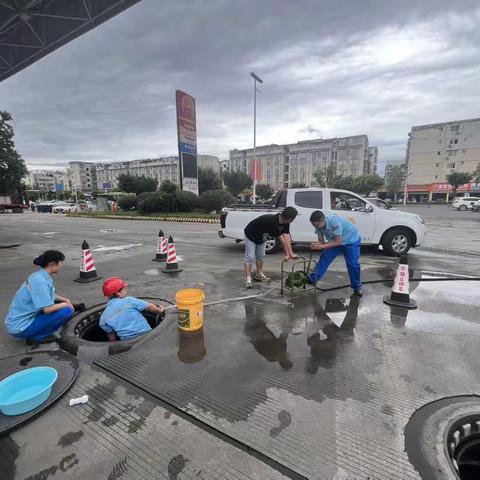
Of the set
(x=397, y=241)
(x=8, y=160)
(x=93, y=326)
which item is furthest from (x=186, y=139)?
(x=93, y=326)

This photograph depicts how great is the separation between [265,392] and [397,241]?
22.1 feet

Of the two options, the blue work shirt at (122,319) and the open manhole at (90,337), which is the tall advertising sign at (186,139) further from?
the blue work shirt at (122,319)

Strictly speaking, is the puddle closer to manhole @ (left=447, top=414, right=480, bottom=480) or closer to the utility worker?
the utility worker

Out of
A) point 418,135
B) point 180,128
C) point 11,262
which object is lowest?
point 11,262

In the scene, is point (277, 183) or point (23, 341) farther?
point (277, 183)

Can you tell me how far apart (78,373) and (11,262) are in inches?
280

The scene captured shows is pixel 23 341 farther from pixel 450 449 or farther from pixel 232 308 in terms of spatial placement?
pixel 450 449

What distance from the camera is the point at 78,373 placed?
276 cm

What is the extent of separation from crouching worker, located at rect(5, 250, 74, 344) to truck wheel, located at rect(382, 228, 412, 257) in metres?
7.50

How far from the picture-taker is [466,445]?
2102 mm

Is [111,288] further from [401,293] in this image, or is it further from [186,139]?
[186,139]

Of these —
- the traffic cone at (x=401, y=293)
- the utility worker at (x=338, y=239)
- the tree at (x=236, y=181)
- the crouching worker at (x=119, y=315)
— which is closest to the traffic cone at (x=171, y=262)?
the crouching worker at (x=119, y=315)

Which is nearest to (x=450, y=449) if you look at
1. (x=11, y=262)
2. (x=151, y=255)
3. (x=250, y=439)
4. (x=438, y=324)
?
(x=250, y=439)

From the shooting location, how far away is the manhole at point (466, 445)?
205cm
